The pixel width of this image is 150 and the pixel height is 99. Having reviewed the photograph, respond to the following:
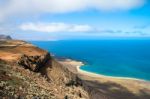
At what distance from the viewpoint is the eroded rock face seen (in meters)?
35.7

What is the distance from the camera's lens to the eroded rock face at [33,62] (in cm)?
3573

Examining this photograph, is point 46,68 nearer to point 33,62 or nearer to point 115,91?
point 33,62

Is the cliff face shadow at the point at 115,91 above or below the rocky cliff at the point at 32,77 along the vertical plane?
below

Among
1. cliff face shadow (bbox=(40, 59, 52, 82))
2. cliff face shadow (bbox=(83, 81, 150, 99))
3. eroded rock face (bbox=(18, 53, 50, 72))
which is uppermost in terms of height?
eroded rock face (bbox=(18, 53, 50, 72))

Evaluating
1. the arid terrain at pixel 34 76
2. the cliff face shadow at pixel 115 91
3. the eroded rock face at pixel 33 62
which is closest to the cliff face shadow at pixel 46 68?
the arid terrain at pixel 34 76

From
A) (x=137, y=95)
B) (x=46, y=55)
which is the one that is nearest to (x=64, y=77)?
(x=46, y=55)

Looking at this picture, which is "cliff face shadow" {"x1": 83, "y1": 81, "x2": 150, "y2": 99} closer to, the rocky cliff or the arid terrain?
the arid terrain

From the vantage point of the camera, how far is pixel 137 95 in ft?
261

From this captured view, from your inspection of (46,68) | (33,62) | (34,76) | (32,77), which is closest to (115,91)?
(46,68)

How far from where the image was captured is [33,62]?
38.0 m

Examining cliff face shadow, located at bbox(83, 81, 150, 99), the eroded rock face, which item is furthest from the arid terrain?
cliff face shadow, located at bbox(83, 81, 150, 99)

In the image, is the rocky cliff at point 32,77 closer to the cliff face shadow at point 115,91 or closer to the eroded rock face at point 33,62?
the eroded rock face at point 33,62

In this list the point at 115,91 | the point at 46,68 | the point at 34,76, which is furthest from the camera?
the point at 115,91

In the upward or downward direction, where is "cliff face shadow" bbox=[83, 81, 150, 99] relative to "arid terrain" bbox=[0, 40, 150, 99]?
downward
